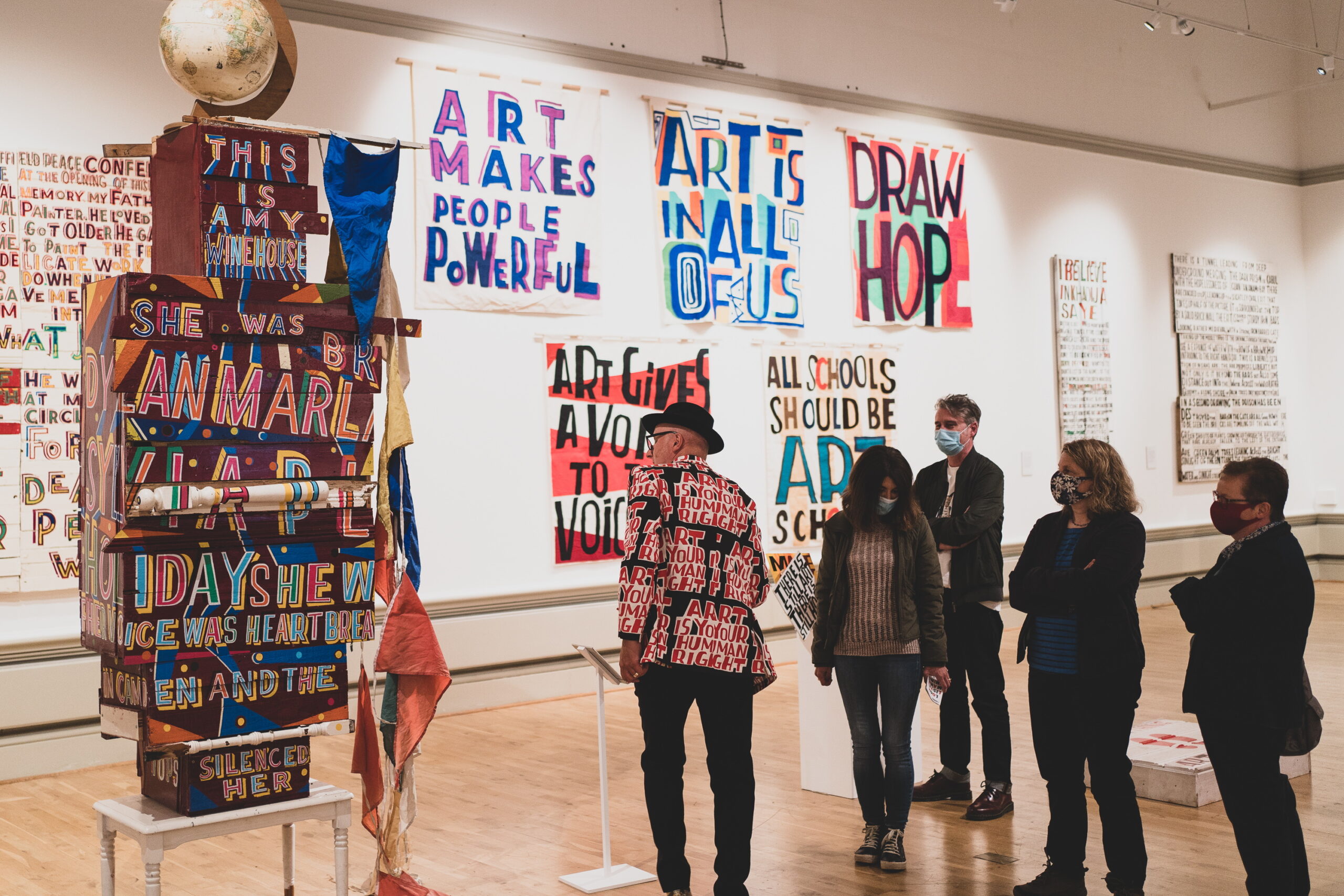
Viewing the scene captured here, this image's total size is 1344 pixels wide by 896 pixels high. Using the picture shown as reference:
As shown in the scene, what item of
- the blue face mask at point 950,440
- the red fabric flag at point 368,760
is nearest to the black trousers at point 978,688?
the blue face mask at point 950,440

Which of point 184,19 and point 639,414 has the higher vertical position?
point 184,19

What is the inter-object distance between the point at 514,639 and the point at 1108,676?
15.3ft

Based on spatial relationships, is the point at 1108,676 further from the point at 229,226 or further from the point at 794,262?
the point at 794,262

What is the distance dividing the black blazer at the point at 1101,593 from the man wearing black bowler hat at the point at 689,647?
2.75ft

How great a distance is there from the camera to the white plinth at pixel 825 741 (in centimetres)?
540

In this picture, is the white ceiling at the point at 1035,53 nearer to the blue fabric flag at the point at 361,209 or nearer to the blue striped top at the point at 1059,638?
the blue fabric flag at the point at 361,209

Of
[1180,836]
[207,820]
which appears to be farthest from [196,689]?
[1180,836]

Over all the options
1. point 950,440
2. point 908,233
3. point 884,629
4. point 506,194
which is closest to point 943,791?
point 884,629

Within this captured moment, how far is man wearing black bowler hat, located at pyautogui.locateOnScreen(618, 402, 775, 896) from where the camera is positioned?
3.82 m

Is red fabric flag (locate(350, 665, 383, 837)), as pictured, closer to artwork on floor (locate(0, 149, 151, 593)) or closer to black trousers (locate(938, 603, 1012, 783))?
black trousers (locate(938, 603, 1012, 783))

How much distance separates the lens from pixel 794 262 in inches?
366

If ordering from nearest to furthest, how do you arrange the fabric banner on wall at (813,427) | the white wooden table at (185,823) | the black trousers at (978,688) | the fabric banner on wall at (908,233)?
the white wooden table at (185,823) → the black trousers at (978,688) → the fabric banner on wall at (813,427) → the fabric banner on wall at (908,233)

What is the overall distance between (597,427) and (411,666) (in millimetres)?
4466

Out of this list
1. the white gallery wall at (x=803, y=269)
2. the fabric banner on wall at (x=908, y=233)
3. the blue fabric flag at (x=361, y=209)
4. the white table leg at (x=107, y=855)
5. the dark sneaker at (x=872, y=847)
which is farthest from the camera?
the fabric banner on wall at (x=908, y=233)
